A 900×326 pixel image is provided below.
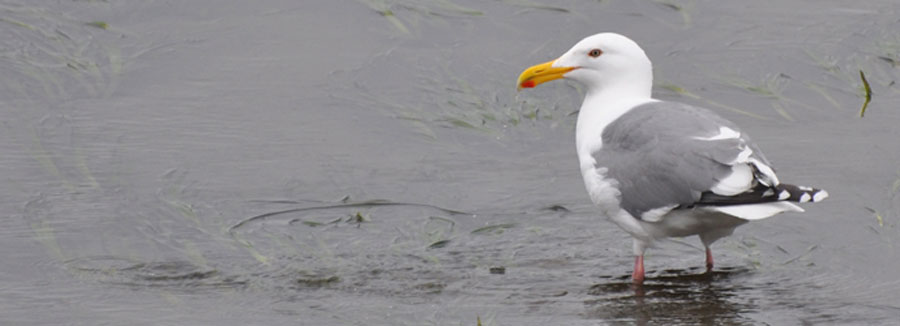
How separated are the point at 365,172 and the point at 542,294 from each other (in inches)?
81.0

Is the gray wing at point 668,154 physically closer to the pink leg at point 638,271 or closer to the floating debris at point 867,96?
the pink leg at point 638,271

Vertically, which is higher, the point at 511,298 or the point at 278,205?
the point at 278,205

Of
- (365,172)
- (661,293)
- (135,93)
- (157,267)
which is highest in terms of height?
(135,93)

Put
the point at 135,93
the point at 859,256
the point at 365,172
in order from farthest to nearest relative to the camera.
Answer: the point at 135,93 → the point at 365,172 → the point at 859,256

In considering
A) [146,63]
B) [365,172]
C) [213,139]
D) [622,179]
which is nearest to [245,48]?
[146,63]

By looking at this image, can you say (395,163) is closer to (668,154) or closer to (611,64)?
(611,64)

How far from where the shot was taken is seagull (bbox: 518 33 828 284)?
6086mm

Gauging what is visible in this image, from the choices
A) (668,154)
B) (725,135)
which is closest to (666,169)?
(668,154)

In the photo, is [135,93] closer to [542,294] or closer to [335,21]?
[335,21]

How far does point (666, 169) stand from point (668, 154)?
0.07 metres

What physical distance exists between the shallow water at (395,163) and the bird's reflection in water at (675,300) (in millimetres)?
18

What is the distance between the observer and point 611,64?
711 cm

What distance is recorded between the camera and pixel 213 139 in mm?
8492

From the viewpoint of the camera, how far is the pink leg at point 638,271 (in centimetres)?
646
